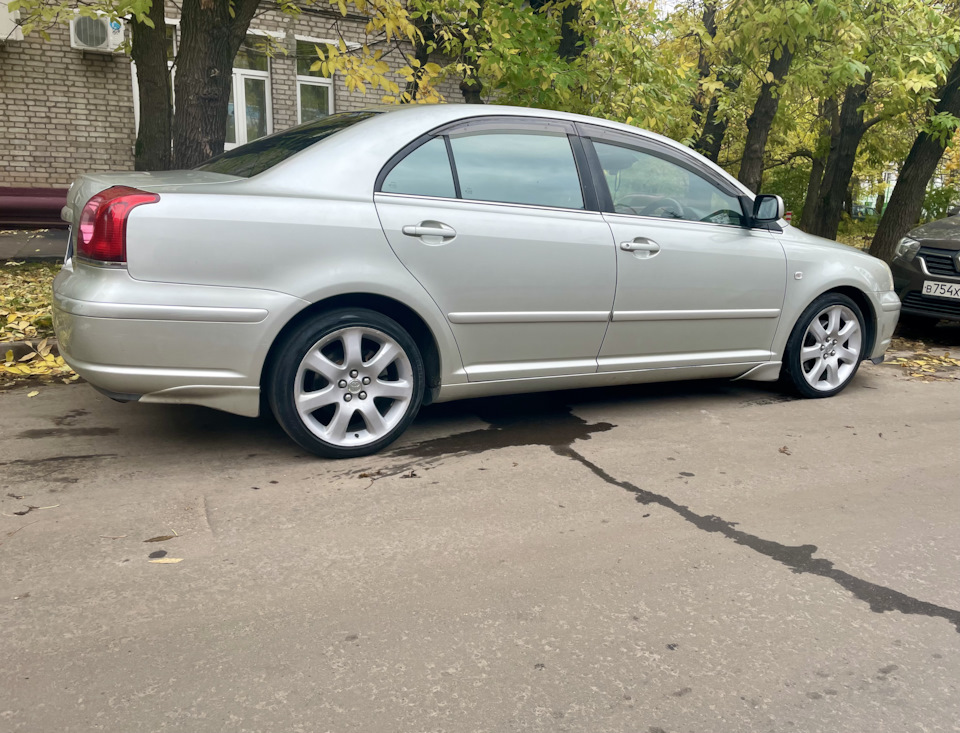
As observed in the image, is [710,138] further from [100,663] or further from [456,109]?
[100,663]

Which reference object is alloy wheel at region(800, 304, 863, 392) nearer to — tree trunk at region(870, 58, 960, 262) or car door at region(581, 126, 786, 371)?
car door at region(581, 126, 786, 371)

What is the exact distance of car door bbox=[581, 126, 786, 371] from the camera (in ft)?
15.4

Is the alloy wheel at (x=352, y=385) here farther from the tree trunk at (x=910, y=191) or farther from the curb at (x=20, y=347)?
the tree trunk at (x=910, y=191)

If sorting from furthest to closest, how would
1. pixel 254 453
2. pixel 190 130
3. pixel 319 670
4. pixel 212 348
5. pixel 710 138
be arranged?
pixel 710 138
pixel 190 130
pixel 254 453
pixel 212 348
pixel 319 670

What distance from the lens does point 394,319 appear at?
416 centimetres

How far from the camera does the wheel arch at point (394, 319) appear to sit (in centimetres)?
387

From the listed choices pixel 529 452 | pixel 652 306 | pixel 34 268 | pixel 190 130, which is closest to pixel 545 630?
pixel 529 452

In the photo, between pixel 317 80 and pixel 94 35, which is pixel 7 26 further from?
pixel 317 80

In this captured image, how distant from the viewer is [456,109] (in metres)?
4.31

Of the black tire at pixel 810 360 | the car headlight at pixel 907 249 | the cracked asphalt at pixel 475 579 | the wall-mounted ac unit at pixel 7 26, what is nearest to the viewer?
the cracked asphalt at pixel 475 579

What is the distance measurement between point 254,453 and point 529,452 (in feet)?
4.40

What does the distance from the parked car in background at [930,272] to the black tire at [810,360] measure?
265 centimetres

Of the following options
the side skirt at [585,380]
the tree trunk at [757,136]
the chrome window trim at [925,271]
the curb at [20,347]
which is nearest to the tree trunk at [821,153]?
the tree trunk at [757,136]

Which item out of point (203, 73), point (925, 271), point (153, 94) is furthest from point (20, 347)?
point (925, 271)
